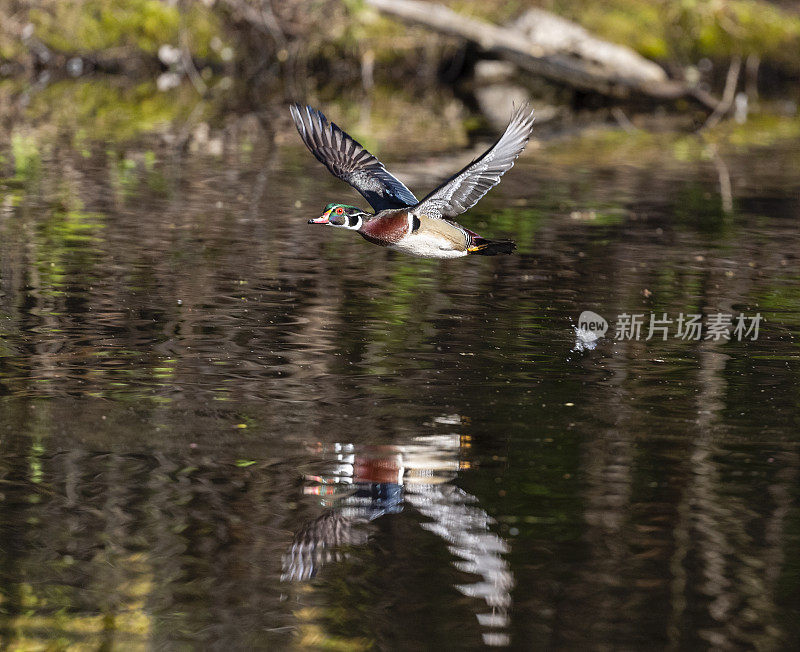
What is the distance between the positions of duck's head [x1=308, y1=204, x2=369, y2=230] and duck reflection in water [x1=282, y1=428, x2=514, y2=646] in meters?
1.35

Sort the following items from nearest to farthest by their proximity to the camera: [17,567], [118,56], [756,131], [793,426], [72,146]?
[17,567], [793,426], [72,146], [756,131], [118,56]

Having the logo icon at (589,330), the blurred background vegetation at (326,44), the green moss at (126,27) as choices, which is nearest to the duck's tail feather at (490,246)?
the logo icon at (589,330)

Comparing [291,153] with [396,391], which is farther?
[291,153]

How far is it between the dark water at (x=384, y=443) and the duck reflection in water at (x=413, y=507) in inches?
0.7

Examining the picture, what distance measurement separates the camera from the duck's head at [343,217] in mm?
7777

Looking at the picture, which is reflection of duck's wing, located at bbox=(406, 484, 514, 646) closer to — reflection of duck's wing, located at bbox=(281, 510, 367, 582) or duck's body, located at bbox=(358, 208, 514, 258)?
reflection of duck's wing, located at bbox=(281, 510, 367, 582)

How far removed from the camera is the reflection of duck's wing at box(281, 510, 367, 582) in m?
5.52

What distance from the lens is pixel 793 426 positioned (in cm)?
758

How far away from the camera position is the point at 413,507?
6230 millimetres

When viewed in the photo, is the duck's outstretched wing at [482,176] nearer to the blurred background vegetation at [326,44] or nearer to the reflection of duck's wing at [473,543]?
the reflection of duck's wing at [473,543]

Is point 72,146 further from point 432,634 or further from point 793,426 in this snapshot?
point 432,634

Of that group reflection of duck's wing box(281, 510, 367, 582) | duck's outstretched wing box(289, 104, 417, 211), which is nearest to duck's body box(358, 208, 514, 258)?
duck's outstretched wing box(289, 104, 417, 211)

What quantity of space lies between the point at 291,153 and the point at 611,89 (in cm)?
1123

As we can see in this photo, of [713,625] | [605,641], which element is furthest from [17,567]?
[713,625]
